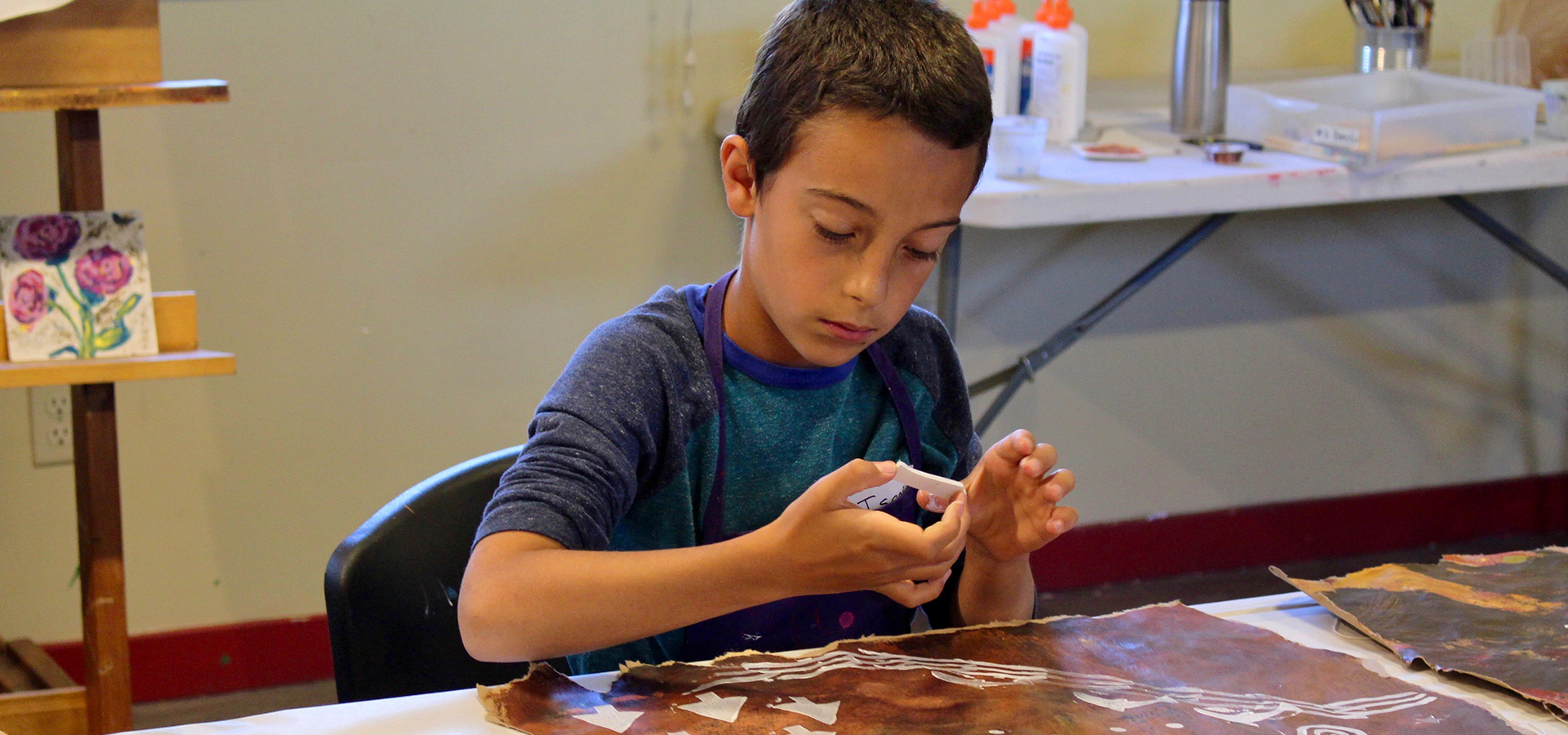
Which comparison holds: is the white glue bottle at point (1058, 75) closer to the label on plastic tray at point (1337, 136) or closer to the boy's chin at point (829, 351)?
the label on plastic tray at point (1337, 136)

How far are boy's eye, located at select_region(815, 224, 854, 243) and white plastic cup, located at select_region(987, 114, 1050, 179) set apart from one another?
107 cm

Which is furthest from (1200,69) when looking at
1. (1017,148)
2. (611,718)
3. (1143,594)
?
(611,718)

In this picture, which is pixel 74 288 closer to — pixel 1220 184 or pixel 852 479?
pixel 852 479

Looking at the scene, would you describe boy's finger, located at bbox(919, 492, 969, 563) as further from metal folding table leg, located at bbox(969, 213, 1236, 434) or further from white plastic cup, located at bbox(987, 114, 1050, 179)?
metal folding table leg, located at bbox(969, 213, 1236, 434)

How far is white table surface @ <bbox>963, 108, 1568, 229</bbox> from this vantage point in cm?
183

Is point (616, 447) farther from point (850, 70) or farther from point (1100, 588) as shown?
point (1100, 588)

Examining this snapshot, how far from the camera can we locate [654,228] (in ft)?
7.58

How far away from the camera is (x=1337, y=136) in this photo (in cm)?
198

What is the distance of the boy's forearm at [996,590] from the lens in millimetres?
982

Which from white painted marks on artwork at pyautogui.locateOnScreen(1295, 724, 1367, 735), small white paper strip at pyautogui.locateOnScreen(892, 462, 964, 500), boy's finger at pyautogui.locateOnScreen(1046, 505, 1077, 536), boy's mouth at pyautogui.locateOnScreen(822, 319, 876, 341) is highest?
boy's mouth at pyautogui.locateOnScreen(822, 319, 876, 341)

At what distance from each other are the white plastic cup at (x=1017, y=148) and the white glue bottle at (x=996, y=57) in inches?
8.8

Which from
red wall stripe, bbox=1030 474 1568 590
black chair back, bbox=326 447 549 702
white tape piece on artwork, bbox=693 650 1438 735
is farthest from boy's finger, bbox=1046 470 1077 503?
red wall stripe, bbox=1030 474 1568 590

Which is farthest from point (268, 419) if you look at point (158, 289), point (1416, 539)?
point (1416, 539)

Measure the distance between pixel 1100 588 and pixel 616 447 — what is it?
1951 mm
